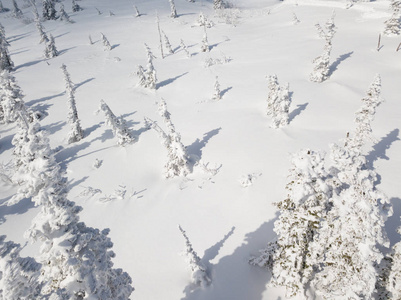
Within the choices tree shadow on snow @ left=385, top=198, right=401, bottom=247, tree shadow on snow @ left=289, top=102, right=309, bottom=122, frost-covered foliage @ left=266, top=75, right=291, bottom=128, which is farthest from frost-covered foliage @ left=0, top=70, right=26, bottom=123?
tree shadow on snow @ left=385, top=198, right=401, bottom=247

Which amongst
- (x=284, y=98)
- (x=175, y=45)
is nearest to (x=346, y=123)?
(x=284, y=98)

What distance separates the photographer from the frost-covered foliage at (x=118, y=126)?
98.5ft

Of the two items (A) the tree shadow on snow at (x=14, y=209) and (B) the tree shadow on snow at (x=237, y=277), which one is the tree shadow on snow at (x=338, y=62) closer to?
(B) the tree shadow on snow at (x=237, y=277)

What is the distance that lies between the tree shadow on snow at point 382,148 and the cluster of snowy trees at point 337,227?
47.9 ft

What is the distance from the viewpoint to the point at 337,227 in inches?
396

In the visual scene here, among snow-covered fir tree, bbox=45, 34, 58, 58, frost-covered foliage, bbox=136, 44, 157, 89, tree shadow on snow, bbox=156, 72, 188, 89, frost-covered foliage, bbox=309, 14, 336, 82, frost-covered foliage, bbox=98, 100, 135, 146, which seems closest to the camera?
frost-covered foliage, bbox=98, 100, 135, 146

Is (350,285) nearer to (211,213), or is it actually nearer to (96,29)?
(211,213)

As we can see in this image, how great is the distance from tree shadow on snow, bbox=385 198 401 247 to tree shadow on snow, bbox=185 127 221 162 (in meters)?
17.8

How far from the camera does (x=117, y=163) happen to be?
29.8 metres

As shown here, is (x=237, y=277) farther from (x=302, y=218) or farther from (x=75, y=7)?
(x=75, y=7)

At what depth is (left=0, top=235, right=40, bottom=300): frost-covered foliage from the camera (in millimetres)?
7251

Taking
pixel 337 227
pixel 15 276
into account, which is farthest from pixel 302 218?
pixel 15 276

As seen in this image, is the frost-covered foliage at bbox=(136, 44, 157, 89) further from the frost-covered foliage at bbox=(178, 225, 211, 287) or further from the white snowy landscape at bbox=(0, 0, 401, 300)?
the frost-covered foliage at bbox=(178, 225, 211, 287)

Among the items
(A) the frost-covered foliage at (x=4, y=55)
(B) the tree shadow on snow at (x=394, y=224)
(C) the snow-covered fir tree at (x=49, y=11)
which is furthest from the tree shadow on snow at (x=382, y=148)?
(C) the snow-covered fir tree at (x=49, y=11)
